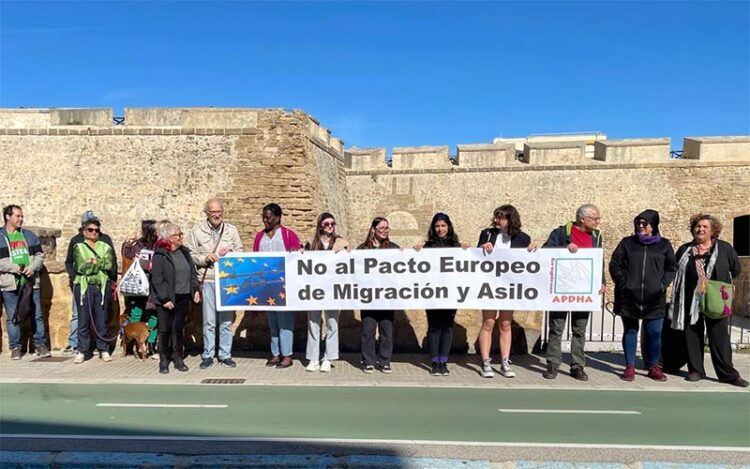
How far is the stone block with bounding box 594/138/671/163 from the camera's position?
21.2 meters

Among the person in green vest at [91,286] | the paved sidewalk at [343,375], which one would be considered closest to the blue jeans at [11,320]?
the paved sidewalk at [343,375]

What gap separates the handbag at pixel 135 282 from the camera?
22.7ft

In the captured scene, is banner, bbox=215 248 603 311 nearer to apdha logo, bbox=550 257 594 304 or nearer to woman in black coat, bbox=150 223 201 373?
apdha logo, bbox=550 257 594 304

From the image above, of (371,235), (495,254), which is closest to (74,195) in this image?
(371,235)

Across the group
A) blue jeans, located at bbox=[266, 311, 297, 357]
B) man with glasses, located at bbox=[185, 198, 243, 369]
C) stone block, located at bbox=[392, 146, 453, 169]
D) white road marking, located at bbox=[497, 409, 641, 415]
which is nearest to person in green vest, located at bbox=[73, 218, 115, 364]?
man with glasses, located at bbox=[185, 198, 243, 369]

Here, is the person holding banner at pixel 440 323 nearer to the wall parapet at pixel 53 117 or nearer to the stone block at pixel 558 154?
the wall parapet at pixel 53 117

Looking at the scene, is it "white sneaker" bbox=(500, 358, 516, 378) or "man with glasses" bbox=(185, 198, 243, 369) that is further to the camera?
"man with glasses" bbox=(185, 198, 243, 369)

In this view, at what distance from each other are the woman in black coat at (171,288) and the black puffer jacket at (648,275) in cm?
540

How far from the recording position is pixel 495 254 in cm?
655

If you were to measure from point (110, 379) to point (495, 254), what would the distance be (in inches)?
196

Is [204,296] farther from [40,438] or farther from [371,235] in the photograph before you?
[40,438]

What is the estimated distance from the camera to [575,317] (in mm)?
6504

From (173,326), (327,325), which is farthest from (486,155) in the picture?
(173,326)

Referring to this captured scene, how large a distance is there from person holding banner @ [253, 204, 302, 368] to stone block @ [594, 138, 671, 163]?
18.6 meters
